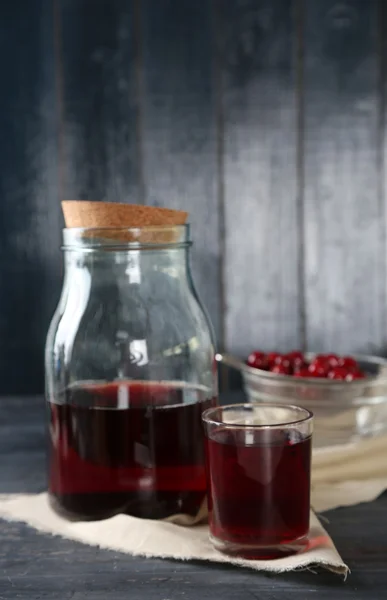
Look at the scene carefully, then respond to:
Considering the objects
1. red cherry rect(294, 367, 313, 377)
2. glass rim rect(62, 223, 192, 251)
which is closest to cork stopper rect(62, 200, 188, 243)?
glass rim rect(62, 223, 192, 251)

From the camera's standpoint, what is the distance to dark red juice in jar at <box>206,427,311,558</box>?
54cm

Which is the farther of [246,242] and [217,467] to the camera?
[246,242]

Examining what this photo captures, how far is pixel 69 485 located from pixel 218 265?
1036mm

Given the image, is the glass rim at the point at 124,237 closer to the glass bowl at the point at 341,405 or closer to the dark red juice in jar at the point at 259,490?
the dark red juice in jar at the point at 259,490

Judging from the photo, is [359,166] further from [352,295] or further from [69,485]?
[69,485]

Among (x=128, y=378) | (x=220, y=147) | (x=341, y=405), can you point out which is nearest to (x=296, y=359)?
(x=341, y=405)

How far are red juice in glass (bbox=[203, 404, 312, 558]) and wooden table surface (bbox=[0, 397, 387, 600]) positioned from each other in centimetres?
2

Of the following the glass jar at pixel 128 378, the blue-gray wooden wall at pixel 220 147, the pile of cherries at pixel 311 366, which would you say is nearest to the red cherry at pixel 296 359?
the pile of cherries at pixel 311 366

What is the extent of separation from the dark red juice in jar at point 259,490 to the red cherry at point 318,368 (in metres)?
0.38

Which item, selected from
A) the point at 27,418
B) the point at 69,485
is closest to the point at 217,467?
the point at 69,485

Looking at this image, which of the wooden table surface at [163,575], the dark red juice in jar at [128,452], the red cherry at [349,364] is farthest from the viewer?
the red cherry at [349,364]

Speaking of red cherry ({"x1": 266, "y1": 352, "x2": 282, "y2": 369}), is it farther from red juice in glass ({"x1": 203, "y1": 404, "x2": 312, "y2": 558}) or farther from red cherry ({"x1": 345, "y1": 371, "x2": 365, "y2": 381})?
red juice in glass ({"x1": 203, "y1": 404, "x2": 312, "y2": 558})

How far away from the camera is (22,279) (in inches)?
63.8

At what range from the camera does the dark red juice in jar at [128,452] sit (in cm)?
62
